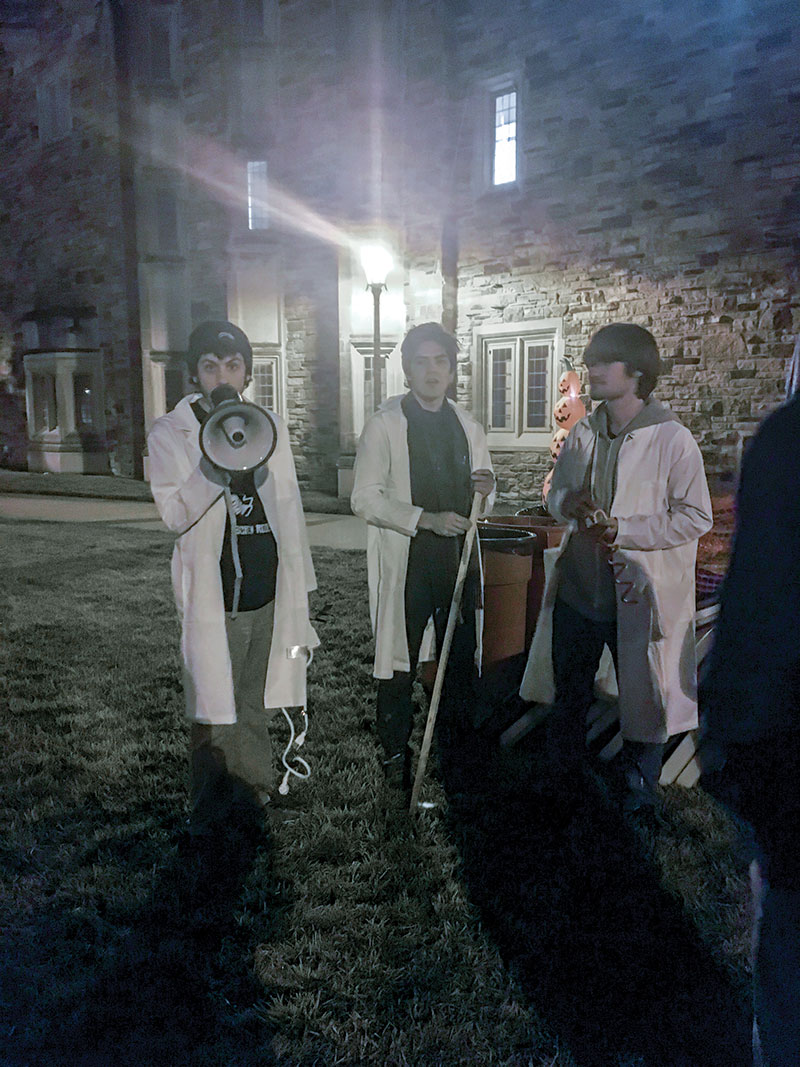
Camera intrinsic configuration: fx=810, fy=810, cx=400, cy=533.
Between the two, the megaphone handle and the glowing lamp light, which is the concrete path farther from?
the megaphone handle

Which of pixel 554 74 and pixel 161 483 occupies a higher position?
pixel 554 74

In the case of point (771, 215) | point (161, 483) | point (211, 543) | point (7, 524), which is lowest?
point (7, 524)

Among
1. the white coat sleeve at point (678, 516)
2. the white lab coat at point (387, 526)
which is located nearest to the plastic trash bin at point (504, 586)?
the white lab coat at point (387, 526)

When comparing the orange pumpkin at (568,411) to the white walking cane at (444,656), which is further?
the orange pumpkin at (568,411)

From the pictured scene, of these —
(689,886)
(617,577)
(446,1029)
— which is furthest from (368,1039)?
(617,577)

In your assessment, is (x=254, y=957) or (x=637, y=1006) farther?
(x=254, y=957)

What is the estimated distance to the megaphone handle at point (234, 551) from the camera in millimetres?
3268

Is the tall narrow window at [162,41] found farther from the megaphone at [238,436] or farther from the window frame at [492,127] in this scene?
the megaphone at [238,436]

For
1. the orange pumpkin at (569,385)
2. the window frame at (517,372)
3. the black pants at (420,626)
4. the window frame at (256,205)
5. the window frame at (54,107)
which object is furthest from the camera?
the window frame at (54,107)

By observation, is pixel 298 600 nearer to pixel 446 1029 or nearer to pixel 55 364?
pixel 446 1029

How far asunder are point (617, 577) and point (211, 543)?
5.76 ft

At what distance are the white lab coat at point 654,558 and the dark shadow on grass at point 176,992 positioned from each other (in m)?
1.79

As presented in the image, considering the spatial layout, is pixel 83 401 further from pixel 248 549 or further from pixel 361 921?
pixel 361 921

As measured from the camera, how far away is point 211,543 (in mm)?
3312
